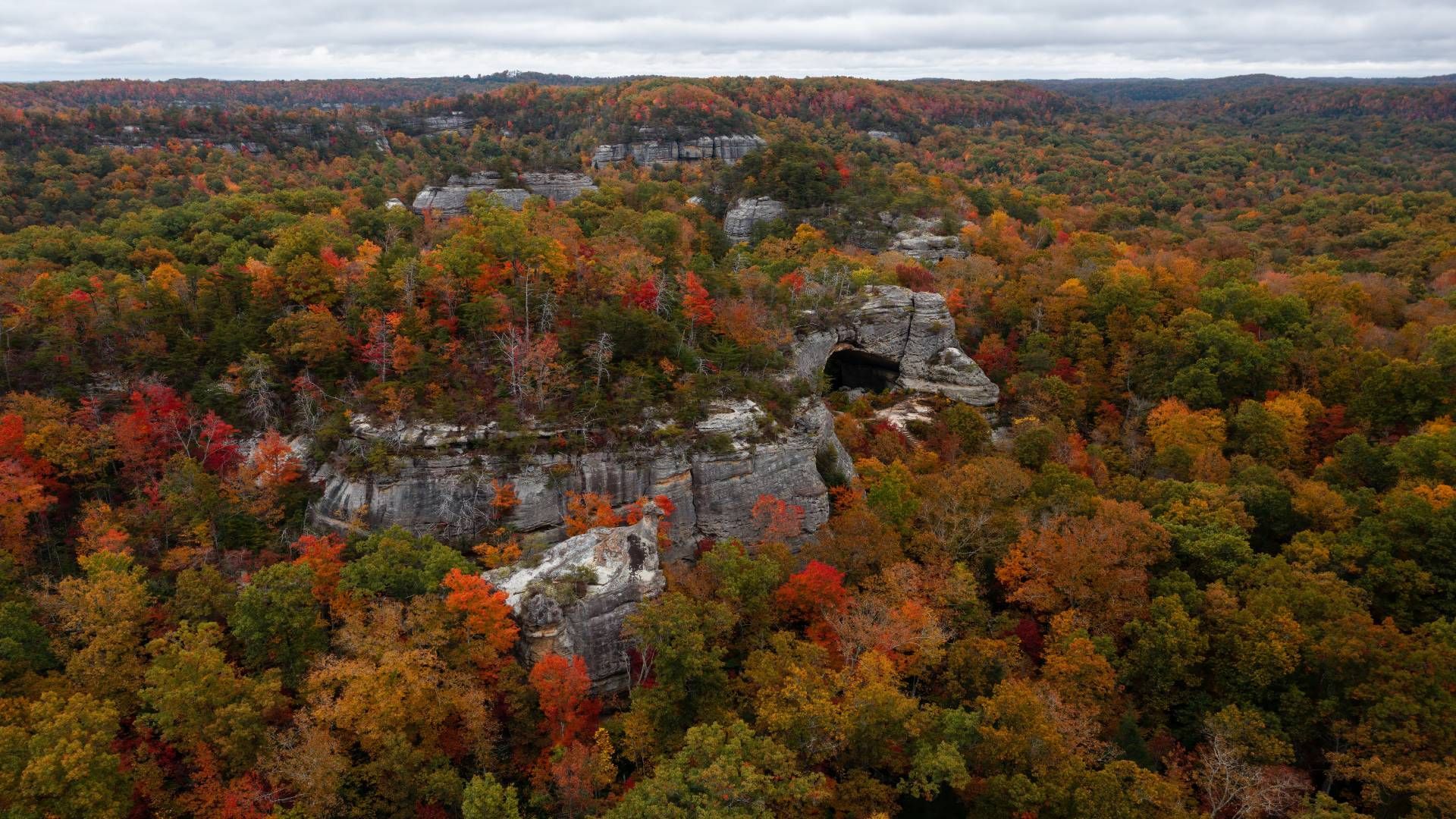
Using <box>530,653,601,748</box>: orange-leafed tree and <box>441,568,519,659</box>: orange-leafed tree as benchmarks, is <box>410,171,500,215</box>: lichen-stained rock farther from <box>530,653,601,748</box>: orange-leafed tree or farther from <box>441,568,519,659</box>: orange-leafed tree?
<box>530,653,601,748</box>: orange-leafed tree

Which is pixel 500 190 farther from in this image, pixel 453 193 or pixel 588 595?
pixel 588 595

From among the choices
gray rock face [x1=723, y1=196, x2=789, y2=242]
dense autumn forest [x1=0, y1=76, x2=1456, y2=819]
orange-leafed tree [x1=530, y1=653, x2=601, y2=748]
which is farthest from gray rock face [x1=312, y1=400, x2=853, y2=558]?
gray rock face [x1=723, y1=196, x2=789, y2=242]

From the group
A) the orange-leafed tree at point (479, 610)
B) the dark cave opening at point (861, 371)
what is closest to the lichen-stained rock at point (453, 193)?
the dark cave opening at point (861, 371)

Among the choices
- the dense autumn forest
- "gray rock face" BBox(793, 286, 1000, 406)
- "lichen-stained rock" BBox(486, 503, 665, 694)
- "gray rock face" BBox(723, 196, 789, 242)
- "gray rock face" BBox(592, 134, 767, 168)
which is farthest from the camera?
"gray rock face" BBox(592, 134, 767, 168)

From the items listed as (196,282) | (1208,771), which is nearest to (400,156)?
(196,282)

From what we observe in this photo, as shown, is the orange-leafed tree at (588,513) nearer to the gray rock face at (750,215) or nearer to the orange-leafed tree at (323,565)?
the orange-leafed tree at (323,565)
